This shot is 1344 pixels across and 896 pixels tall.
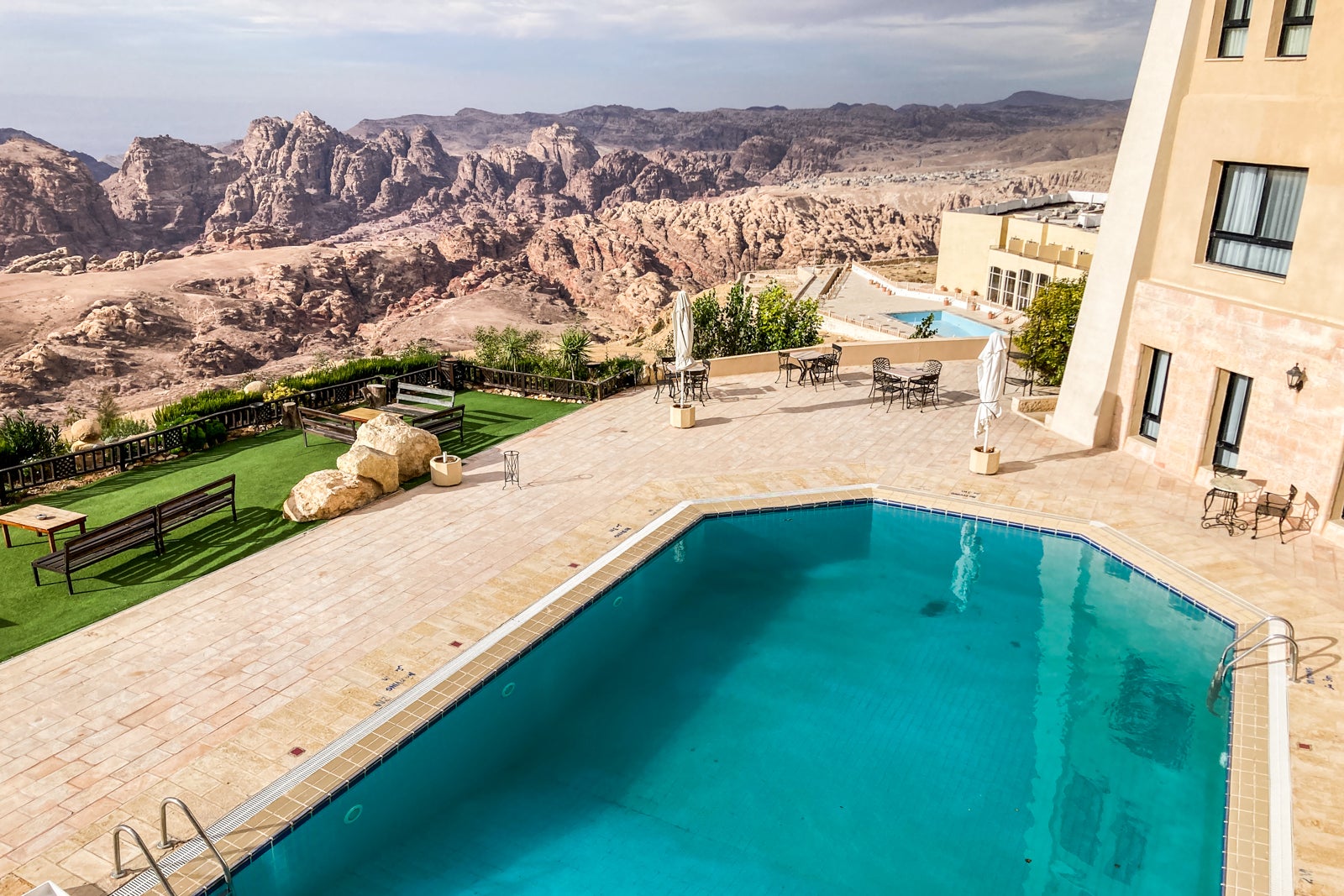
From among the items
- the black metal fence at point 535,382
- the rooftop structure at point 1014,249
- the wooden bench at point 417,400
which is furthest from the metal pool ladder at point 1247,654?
the rooftop structure at point 1014,249

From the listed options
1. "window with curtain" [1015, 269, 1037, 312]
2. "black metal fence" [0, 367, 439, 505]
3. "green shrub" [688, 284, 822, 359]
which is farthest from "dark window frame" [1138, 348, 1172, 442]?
"window with curtain" [1015, 269, 1037, 312]

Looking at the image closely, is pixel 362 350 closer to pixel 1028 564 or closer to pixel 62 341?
pixel 62 341

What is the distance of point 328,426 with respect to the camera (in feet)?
56.0

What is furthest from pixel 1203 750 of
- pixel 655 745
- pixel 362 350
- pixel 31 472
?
pixel 362 350

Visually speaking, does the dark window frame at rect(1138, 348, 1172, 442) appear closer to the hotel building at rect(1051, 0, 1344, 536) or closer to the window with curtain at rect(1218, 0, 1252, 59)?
the hotel building at rect(1051, 0, 1344, 536)

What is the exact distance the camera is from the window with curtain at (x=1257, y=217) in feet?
44.7

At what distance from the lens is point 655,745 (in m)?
9.60

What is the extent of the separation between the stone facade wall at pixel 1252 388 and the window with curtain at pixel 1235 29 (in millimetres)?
3963

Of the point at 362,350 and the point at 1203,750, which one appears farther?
the point at 362,350

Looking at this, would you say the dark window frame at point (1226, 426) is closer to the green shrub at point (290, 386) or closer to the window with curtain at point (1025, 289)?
the green shrub at point (290, 386)

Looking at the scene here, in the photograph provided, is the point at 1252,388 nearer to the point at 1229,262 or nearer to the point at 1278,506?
the point at 1278,506

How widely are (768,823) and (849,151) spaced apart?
7687 inches

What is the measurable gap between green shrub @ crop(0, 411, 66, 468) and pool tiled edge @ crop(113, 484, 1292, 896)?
417 inches

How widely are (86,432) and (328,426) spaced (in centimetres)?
643
